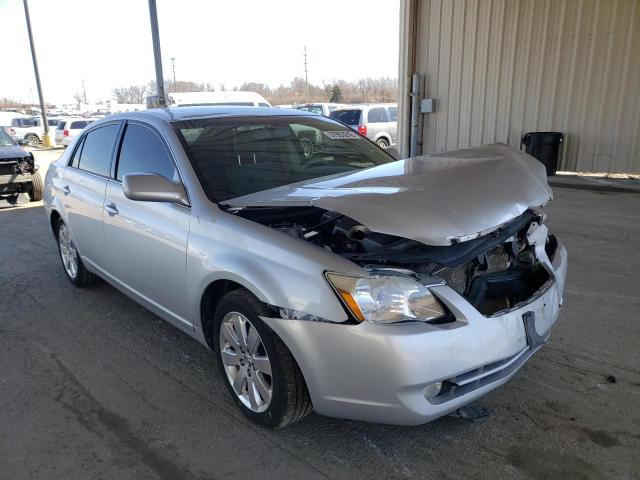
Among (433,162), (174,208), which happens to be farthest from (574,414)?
(174,208)

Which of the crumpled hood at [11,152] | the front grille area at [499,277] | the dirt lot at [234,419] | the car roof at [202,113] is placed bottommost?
the dirt lot at [234,419]

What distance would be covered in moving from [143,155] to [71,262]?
1938mm

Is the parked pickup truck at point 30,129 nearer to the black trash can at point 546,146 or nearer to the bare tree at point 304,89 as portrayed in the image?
the black trash can at point 546,146

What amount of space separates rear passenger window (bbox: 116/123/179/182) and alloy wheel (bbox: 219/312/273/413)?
104 centimetres

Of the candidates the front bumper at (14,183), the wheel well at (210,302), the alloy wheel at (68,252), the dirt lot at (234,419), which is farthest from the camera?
the front bumper at (14,183)

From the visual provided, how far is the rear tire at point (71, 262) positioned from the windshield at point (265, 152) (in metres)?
2.07

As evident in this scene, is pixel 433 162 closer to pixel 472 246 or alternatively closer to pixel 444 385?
→ pixel 472 246

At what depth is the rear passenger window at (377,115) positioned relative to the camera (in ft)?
56.4

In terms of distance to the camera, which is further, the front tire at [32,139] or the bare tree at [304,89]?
the bare tree at [304,89]

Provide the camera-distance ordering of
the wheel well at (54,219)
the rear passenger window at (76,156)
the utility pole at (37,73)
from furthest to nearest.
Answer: the utility pole at (37,73)
the wheel well at (54,219)
the rear passenger window at (76,156)

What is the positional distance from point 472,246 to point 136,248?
2.21m

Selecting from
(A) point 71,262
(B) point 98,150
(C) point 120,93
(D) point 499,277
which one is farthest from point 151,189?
(C) point 120,93

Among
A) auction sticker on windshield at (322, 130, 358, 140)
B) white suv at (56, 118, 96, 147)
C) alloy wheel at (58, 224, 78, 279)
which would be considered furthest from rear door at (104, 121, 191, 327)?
white suv at (56, 118, 96, 147)


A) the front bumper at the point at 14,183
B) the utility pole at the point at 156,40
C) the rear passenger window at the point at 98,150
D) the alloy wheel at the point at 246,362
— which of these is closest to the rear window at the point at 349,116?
the utility pole at the point at 156,40
